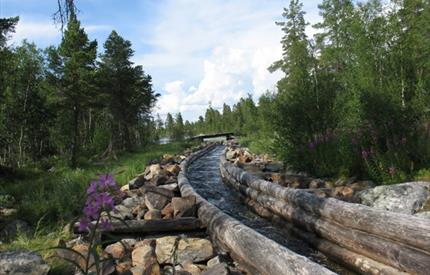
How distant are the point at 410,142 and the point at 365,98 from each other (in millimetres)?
1571

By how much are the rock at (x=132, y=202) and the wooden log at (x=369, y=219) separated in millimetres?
3488

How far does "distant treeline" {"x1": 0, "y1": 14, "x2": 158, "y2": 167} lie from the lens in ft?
83.1

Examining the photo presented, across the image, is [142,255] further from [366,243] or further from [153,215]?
[366,243]

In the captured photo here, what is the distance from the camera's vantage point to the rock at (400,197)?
22.8ft

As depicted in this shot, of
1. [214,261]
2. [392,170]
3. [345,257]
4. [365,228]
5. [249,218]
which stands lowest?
[249,218]

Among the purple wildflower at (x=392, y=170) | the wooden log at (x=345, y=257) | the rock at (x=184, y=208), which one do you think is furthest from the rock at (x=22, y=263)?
the purple wildflower at (x=392, y=170)

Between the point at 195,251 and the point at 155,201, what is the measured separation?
132 inches

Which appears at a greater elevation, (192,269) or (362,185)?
(362,185)

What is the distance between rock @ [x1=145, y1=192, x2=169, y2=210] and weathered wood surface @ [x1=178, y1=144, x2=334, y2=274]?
1748mm

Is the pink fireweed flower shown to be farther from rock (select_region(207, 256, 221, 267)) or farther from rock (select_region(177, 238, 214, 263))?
rock (select_region(177, 238, 214, 263))

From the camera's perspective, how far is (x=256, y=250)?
4.98 m

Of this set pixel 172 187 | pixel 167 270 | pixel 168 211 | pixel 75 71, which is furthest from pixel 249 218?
pixel 75 71

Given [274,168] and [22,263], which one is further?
[274,168]

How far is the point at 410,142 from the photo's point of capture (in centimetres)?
977
